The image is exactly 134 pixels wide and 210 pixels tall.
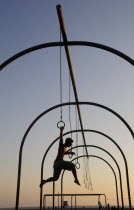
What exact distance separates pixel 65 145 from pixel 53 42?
331cm

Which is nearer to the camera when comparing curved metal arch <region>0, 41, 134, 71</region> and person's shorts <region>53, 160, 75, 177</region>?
curved metal arch <region>0, 41, 134, 71</region>

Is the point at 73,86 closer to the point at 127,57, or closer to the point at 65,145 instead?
the point at 65,145

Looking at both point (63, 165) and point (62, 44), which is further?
point (63, 165)

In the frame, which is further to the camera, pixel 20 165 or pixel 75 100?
pixel 75 100

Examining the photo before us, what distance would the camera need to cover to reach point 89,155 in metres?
19.3

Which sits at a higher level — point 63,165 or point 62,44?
point 62,44

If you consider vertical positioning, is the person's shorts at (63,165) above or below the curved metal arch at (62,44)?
below

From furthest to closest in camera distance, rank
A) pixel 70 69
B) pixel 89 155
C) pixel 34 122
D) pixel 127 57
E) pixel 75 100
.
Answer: pixel 89 155 → pixel 75 100 → pixel 34 122 → pixel 70 69 → pixel 127 57

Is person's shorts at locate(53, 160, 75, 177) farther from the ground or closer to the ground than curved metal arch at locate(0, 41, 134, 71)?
closer to the ground

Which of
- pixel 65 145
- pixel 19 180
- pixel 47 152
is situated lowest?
pixel 19 180

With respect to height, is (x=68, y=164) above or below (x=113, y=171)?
below

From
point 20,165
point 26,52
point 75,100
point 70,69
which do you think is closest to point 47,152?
point 75,100

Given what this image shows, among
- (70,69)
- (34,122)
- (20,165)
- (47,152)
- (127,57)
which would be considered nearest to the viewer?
(127,57)

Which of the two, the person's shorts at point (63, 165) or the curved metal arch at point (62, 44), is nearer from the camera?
the curved metal arch at point (62, 44)
